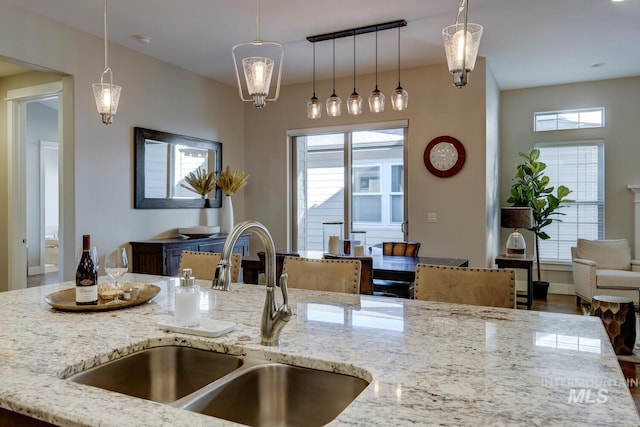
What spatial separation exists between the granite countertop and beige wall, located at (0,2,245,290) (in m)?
2.38

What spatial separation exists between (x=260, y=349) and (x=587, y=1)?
3.84 m

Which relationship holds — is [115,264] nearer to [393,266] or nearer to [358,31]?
[393,266]

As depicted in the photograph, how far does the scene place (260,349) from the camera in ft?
4.15

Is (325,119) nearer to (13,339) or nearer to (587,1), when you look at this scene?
(587,1)

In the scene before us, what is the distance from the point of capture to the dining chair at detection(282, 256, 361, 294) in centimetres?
220

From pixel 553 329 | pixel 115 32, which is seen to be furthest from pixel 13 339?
pixel 115 32

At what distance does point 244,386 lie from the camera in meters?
1.19

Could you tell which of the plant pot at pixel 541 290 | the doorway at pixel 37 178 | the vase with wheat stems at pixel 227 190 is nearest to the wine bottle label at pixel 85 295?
the vase with wheat stems at pixel 227 190

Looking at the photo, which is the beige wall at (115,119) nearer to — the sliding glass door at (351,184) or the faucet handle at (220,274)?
the sliding glass door at (351,184)

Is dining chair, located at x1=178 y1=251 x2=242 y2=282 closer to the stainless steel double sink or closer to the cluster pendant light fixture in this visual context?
the stainless steel double sink

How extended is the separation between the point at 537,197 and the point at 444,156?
1.71 metres

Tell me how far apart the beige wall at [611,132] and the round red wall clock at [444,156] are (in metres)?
1.85

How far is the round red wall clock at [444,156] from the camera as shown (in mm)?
5086

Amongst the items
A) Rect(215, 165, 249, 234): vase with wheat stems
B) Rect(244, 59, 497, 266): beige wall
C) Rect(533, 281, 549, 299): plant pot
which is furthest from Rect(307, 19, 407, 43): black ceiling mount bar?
Rect(533, 281, 549, 299): plant pot
